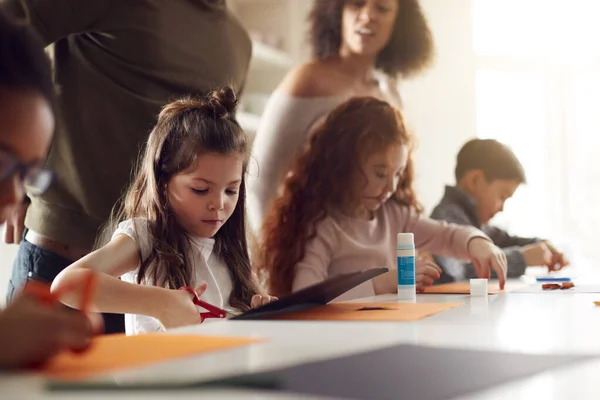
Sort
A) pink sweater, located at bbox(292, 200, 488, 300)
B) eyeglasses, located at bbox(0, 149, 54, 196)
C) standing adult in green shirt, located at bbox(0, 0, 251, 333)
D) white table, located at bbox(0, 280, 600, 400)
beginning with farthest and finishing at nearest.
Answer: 1. pink sweater, located at bbox(292, 200, 488, 300)
2. standing adult in green shirt, located at bbox(0, 0, 251, 333)
3. eyeglasses, located at bbox(0, 149, 54, 196)
4. white table, located at bbox(0, 280, 600, 400)

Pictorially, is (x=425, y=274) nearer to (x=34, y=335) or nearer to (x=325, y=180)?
(x=325, y=180)

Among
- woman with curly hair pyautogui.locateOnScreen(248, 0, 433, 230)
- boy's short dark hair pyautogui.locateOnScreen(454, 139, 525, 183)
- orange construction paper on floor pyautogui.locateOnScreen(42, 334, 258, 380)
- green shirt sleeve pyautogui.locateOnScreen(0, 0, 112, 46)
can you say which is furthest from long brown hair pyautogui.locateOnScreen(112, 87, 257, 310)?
boy's short dark hair pyautogui.locateOnScreen(454, 139, 525, 183)

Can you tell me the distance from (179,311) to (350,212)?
1.01 metres

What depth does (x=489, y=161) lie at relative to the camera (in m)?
2.83

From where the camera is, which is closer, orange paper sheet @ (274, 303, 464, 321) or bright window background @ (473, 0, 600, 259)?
orange paper sheet @ (274, 303, 464, 321)

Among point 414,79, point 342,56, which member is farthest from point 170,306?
point 414,79

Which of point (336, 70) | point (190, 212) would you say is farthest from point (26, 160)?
point (336, 70)

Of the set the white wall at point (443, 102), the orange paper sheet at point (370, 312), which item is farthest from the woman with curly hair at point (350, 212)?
the white wall at point (443, 102)

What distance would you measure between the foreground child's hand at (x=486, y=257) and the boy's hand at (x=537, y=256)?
51cm

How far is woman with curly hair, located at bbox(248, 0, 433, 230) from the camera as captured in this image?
→ 2400 millimetres

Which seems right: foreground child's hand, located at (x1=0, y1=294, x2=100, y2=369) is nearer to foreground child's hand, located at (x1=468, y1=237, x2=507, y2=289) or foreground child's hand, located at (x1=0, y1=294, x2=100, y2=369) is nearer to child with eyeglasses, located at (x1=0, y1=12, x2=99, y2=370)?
child with eyeglasses, located at (x1=0, y1=12, x2=99, y2=370)

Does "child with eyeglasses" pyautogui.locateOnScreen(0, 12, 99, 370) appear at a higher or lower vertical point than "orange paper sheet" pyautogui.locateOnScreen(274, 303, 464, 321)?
higher

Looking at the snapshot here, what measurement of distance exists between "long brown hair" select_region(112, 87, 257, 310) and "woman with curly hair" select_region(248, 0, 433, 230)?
0.85 meters

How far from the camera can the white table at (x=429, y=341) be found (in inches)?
19.1
